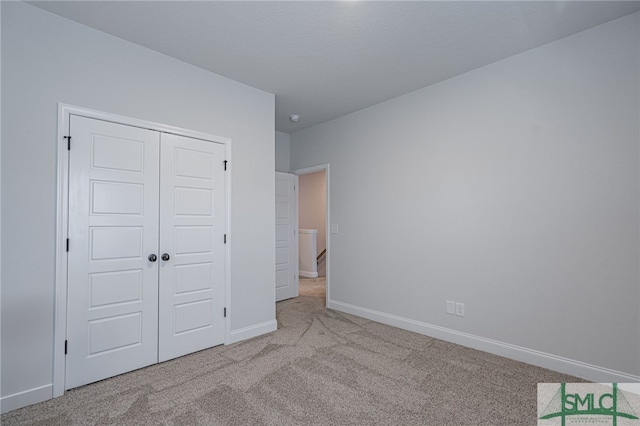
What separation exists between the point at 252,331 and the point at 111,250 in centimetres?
163

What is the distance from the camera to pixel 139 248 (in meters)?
2.69

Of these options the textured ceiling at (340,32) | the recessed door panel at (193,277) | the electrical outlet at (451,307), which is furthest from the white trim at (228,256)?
the electrical outlet at (451,307)

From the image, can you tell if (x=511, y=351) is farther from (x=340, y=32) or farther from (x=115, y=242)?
(x=115, y=242)

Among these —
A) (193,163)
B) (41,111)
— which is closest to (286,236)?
(193,163)

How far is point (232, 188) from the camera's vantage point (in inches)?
130

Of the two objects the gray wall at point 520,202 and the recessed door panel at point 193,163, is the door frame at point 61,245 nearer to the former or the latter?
the recessed door panel at point 193,163

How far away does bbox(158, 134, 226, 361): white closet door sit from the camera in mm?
2852

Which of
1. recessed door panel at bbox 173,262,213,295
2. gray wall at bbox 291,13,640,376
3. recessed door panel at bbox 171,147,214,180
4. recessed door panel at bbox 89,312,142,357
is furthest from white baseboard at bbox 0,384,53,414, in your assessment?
gray wall at bbox 291,13,640,376

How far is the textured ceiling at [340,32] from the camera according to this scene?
88.0 inches

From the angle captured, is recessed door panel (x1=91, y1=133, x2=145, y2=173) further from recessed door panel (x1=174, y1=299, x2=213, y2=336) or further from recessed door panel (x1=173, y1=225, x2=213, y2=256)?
recessed door panel (x1=174, y1=299, x2=213, y2=336)

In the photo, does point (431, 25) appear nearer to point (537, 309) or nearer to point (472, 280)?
point (472, 280)

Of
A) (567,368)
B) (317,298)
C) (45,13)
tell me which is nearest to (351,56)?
(45,13)

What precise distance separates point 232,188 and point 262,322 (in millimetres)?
1542

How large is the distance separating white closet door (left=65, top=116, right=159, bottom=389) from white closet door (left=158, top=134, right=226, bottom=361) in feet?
0.34
